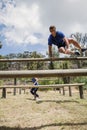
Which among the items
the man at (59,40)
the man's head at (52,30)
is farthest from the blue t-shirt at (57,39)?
the man's head at (52,30)

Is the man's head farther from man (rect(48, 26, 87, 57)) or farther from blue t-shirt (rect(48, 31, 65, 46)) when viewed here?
blue t-shirt (rect(48, 31, 65, 46))

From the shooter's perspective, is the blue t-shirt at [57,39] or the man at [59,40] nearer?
the man at [59,40]

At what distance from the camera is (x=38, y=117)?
22.1 ft

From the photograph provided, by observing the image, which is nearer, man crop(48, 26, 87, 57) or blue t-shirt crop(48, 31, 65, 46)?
man crop(48, 26, 87, 57)

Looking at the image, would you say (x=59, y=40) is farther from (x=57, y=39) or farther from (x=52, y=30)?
(x=52, y=30)

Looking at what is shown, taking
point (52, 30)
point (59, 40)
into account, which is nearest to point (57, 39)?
point (59, 40)

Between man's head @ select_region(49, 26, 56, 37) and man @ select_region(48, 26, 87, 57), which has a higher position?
man's head @ select_region(49, 26, 56, 37)

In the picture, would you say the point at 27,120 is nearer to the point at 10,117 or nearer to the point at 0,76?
the point at 10,117

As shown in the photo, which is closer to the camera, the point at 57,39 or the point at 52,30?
the point at 52,30

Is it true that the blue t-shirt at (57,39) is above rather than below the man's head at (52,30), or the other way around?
below

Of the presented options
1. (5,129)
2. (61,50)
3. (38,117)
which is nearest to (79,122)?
(38,117)

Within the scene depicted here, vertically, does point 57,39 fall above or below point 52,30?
below

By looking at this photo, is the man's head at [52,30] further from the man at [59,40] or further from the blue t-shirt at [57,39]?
the blue t-shirt at [57,39]

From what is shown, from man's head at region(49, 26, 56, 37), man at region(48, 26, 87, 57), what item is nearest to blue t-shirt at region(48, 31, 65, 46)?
man at region(48, 26, 87, 57)
